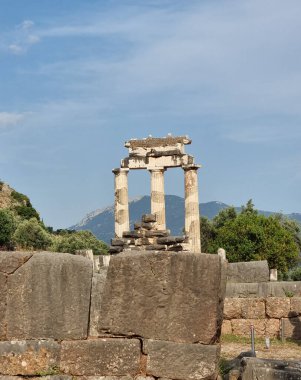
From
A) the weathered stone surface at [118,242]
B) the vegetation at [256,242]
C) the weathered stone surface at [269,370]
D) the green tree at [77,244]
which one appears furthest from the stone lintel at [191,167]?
the weathered stone surface at [269,370]

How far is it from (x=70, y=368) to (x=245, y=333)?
11.5 meters

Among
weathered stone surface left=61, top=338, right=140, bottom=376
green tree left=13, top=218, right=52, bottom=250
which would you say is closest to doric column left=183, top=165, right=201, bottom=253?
green tree left=13, top=218, right=52, bottom=250

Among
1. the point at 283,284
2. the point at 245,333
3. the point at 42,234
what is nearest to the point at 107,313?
the point at 245,333

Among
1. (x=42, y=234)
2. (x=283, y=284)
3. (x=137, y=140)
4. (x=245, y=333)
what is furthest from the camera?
(x=42, y=234)

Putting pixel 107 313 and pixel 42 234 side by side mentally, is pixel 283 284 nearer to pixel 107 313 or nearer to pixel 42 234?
pixel 107 313

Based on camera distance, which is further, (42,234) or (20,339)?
(42,234)

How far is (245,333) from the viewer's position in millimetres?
19531

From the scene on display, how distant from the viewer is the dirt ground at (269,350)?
15.7 m

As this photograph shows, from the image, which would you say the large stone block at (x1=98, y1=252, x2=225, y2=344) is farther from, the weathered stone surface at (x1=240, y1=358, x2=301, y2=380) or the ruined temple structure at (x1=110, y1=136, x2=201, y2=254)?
the ruined temple structure at (x1=110, y1=136, x2=201, y2=254)

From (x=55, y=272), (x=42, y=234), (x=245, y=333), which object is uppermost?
(x=42, y=234)

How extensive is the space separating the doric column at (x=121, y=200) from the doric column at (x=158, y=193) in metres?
1.70

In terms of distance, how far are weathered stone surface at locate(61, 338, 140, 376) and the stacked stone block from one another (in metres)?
10.5

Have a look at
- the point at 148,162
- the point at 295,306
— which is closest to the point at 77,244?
the point at 148,162

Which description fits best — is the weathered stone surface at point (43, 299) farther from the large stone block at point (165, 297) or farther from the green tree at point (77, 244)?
the green tree at point (77, 244)
